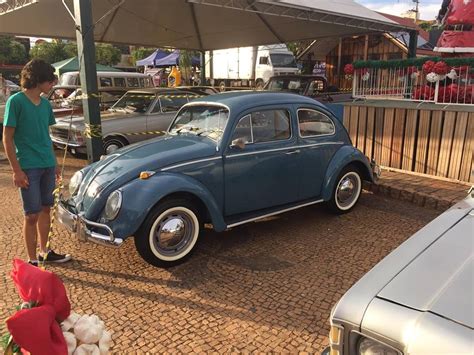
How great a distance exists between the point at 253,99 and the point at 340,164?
4.73 ft

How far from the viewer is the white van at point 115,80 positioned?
12.3 m

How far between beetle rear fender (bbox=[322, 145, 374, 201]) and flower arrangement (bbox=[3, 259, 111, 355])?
379 centimetres

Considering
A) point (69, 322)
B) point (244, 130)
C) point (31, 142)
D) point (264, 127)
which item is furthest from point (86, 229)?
point (264, 127)

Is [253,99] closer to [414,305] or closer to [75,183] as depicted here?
[75,183]

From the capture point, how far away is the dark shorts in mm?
3559

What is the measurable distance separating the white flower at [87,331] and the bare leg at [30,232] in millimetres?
2253

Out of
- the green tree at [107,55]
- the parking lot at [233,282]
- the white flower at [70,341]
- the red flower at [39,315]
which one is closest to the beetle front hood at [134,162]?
the parking lot at [233,282]

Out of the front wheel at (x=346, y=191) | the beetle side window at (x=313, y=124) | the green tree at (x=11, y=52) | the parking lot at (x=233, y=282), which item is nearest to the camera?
the parking lot at (x=233, y=282)

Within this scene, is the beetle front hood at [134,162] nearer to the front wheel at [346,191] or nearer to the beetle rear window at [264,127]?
the beetle rear window at [264,127]

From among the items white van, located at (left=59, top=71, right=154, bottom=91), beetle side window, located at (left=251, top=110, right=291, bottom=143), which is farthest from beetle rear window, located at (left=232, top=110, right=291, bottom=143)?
white van, located at (left=59, top=71, right=154, bottom=91)

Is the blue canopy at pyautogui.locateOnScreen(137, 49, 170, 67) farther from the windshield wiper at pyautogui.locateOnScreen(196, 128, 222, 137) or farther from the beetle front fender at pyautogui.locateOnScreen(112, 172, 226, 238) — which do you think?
the beetle front fender at pyautogui.locateOnScreen(112, 172, 226, 238)

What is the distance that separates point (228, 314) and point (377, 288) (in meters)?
1.77

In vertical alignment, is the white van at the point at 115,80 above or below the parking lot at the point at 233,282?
above

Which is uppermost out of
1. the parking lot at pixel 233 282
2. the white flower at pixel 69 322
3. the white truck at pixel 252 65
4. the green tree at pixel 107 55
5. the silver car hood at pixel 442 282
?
the green tree at pixel 107 55
